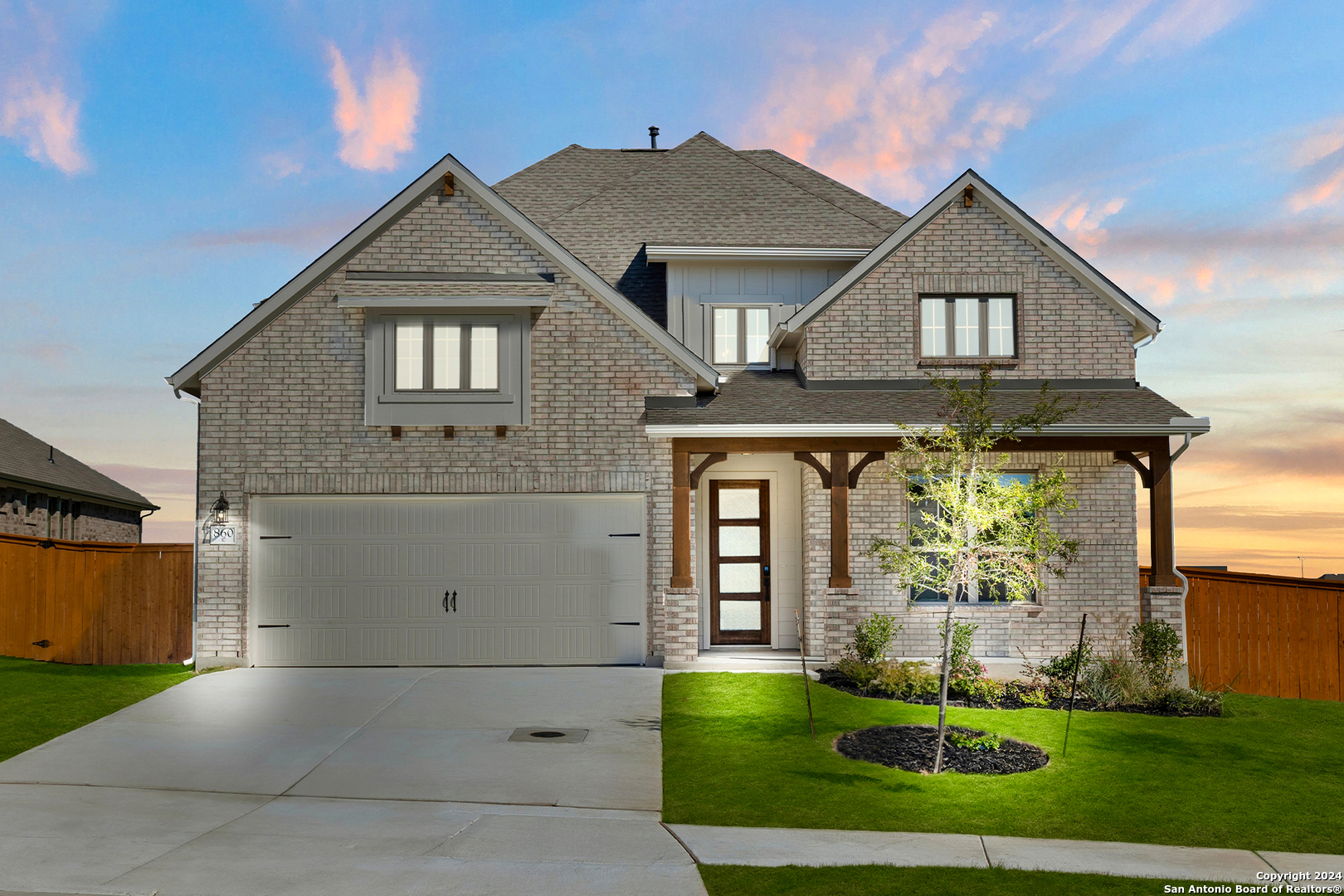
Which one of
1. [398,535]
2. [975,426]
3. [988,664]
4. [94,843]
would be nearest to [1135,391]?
[988,664]

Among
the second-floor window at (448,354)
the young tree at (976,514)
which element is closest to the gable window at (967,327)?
the young tree at (976,514)

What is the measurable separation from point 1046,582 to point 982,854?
8.80 metres

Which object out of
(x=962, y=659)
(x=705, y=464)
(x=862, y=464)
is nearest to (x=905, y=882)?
(x=962, y=659)

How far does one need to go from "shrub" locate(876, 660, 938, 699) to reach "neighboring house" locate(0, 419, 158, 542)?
64.4 feet

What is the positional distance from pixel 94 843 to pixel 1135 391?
15203 millimetres

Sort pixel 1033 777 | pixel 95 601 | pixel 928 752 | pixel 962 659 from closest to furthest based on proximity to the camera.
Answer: pixel 1033 777 < pixel 928 752 < pixel 962 659 < pixel 95 601

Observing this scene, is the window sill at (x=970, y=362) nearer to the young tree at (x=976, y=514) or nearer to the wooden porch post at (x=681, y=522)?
the wooden porch post at (x=681, y=522)

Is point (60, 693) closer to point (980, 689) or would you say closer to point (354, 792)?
point (354, 792)

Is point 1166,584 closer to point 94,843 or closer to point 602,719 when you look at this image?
point 602,719

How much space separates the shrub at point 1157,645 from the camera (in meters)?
14.1

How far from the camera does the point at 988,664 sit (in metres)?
15.2

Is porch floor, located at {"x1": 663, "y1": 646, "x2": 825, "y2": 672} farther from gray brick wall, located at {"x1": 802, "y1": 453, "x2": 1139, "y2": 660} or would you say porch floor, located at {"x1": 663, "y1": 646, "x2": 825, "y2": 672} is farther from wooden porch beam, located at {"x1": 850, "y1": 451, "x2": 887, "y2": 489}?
wooden porch beam, located at {"x1": 850, "y1": 451, "x2": 887, "y2": 489}

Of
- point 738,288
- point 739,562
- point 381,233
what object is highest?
point 381,233

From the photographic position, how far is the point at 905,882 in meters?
6.98
